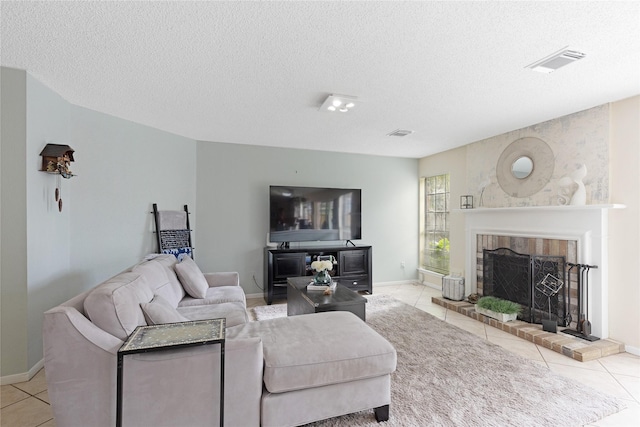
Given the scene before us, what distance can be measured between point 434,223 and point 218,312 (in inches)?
173

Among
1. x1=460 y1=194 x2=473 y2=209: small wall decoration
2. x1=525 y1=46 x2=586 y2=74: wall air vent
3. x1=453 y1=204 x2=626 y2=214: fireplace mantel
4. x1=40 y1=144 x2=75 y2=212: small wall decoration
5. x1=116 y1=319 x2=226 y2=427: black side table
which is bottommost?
x1=116 y1=319 x2=226 y2=427: black side table

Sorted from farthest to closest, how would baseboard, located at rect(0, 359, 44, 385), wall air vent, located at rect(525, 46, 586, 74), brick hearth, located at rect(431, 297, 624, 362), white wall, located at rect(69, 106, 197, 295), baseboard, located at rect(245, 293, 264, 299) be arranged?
baseboard, located at rect(245, 293, 264, 299), white wall, located at rect(69, 106, 197, 295), brick hearth, located at rect(431, 297, 624, 362), baseboard, located at rect(0, 359, 44, 385), wall air vent, located at rect(525, 46, 586, 74)

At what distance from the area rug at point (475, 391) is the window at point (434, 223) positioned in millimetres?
2469

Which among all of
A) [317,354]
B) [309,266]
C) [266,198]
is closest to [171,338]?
[317,354]

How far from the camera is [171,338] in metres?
1.53

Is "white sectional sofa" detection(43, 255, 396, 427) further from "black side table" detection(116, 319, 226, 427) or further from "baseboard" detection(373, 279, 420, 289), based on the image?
"baseboard" detection(373, 279, 420, 289)

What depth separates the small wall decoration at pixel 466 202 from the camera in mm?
4703

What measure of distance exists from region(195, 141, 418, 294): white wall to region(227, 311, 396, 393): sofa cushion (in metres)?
2.81

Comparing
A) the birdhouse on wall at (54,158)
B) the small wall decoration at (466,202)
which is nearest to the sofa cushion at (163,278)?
the birdhouse on wall at (54,158)

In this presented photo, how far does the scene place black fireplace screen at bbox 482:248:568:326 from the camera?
3355 millimetres

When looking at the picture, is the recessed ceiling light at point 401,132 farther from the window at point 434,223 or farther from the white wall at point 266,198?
the window at point 434,223

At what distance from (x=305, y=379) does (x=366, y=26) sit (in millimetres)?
2059

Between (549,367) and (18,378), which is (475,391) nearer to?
(549,367)

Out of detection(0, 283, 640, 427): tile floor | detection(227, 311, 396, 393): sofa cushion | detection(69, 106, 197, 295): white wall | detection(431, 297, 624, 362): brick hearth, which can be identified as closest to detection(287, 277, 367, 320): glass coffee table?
detection(227, 311, 396, 393): sofa cushion
